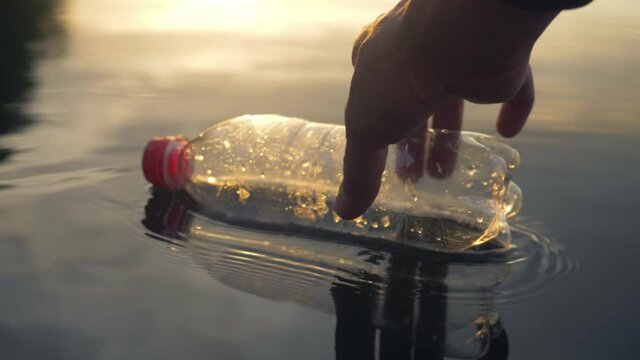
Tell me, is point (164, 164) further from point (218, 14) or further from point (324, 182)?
point (218, 14)

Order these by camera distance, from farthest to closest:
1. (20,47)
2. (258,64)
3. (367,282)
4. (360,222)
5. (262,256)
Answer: (20,47)
(258,64)
(360,222)
(262,256)
(367,282)

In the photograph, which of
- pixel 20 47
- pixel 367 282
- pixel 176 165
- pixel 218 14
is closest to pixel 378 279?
pixel 367 282

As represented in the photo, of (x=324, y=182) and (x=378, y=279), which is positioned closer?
(x=378, y=279)

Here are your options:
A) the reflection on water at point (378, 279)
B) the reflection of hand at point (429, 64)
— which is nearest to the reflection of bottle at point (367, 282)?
the reflection on water at point (378, 279)

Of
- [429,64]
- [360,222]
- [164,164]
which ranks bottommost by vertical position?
[360,222]

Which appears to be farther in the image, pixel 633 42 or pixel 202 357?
pixel 633 42

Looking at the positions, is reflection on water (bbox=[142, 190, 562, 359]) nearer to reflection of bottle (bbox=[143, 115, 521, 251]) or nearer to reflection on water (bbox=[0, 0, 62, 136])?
reflection of bottle (bbox=[143, 115, 521, 251])

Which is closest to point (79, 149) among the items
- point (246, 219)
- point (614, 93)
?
point (246, 219)

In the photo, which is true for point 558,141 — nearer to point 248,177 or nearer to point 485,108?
point 485,108
